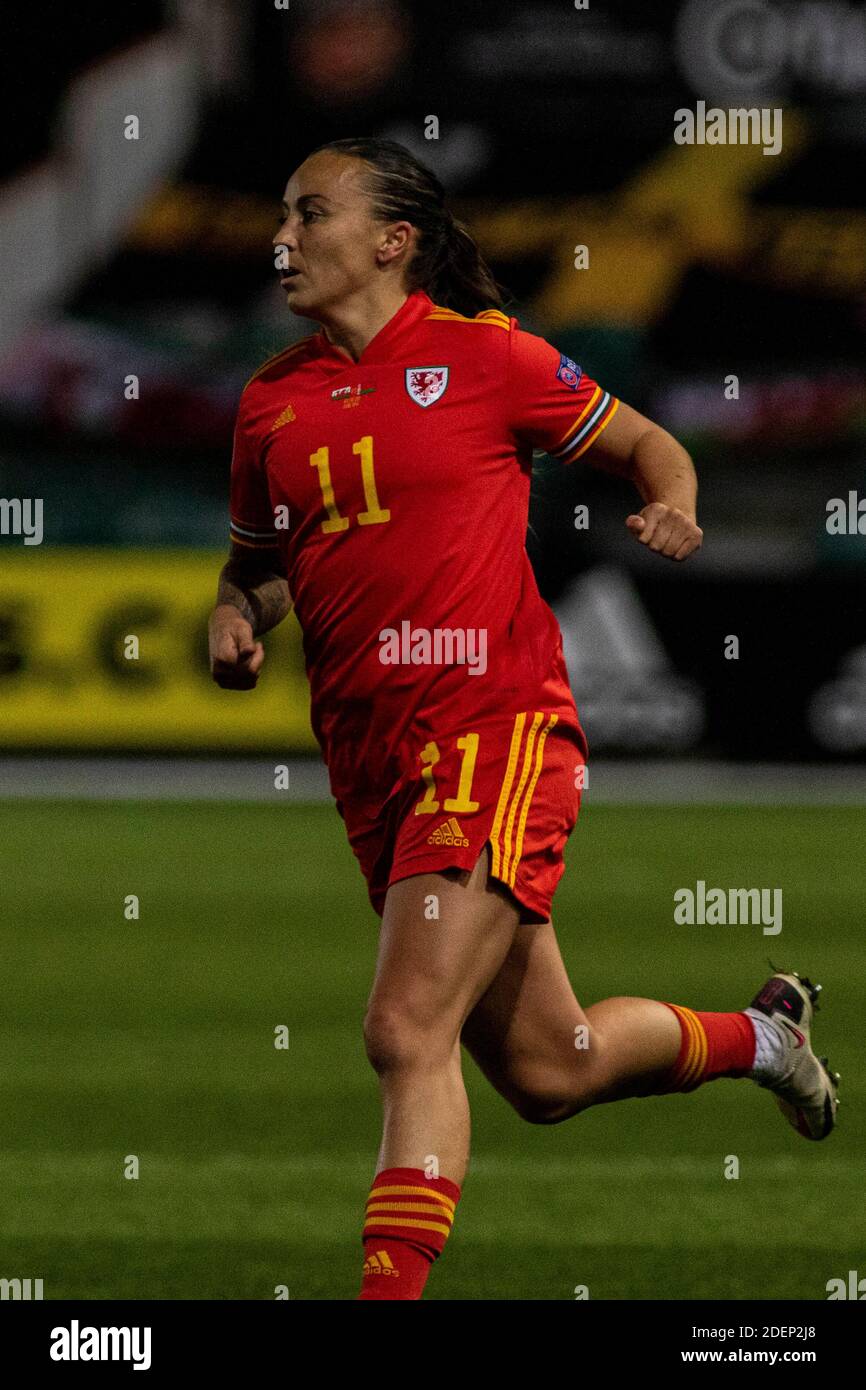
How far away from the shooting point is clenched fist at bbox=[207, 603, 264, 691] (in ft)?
16.1

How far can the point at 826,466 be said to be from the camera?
16.1 meters

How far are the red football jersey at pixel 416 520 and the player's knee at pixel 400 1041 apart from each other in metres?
0.51

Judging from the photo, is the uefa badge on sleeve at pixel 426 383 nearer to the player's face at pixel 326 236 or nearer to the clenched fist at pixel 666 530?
the player's face at pixel 326 236

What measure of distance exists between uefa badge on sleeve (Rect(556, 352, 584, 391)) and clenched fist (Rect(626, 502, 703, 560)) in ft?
1.27

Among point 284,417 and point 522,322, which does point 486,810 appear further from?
point 522,322

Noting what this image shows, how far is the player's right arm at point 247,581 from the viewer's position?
16.2 feet

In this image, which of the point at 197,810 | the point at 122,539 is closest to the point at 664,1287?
the point at 197,810

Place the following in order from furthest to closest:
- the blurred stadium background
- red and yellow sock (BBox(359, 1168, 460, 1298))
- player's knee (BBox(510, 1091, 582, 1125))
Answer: the blurred stadium background
player's knee (BBox(510, 1091, 582, 1125))
red and yellow sock (BBox(359, 1168, 460, 1298))

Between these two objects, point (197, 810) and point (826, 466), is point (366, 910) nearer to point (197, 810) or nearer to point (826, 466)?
point (197, 810)

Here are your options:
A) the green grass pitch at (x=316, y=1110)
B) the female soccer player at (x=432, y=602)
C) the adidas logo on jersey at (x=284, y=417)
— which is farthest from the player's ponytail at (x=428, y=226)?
the green grass pitch at (x=316, y=1110)

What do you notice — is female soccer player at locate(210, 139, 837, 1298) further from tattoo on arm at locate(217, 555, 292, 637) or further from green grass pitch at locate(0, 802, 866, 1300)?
green grass pitch at locate(0, 802, 866, 1300)

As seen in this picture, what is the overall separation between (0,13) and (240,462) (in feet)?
38.0

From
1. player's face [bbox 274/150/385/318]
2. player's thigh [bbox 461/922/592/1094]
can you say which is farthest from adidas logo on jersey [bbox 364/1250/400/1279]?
player's face [bbox 274/150/385/318]

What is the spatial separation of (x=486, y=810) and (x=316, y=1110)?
261 centimetres
